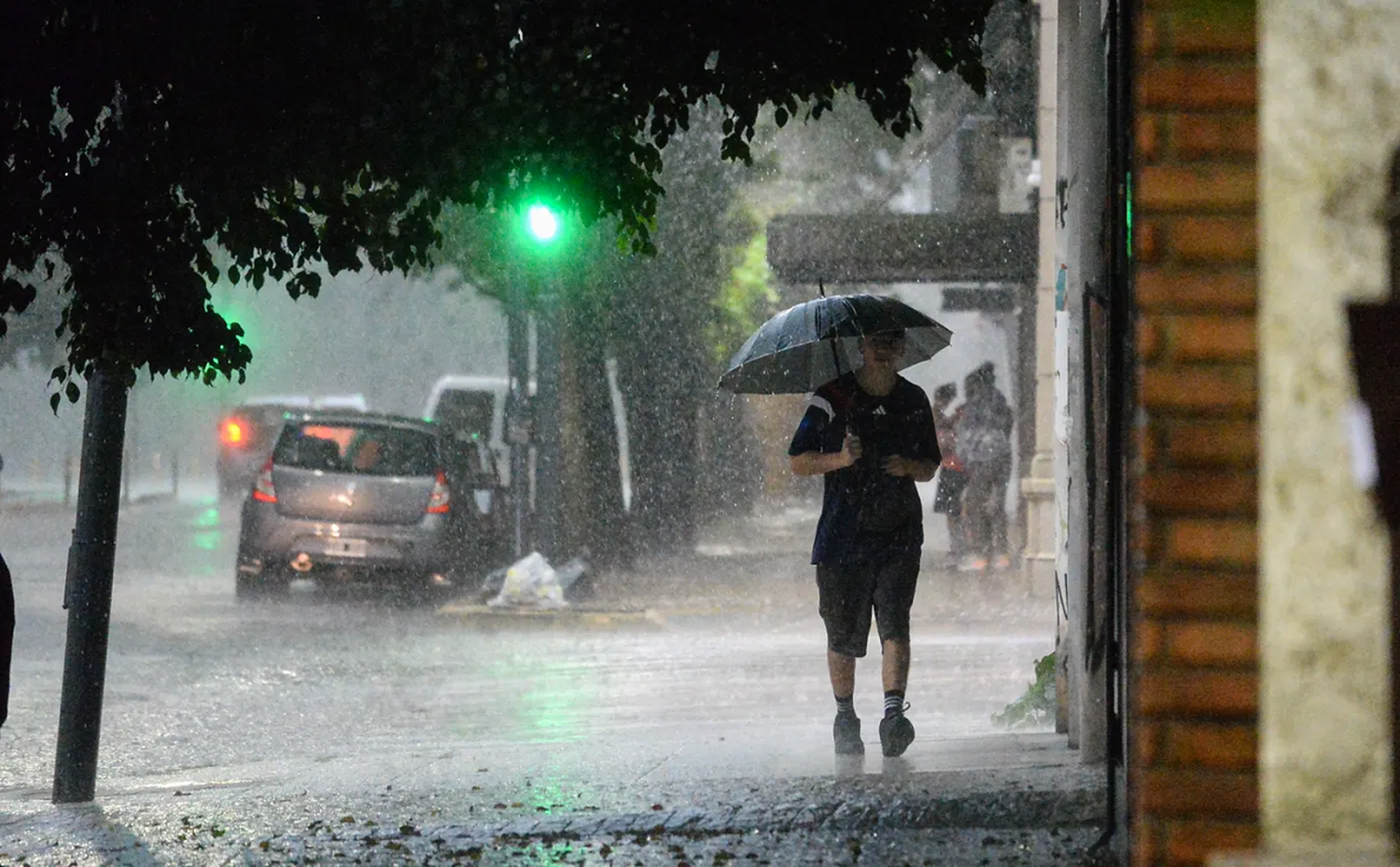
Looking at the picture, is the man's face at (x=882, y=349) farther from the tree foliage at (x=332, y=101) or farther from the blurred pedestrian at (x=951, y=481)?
the blurred pedestrian at (x=951, y=481)

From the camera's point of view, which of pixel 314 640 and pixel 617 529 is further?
pixel 617 529

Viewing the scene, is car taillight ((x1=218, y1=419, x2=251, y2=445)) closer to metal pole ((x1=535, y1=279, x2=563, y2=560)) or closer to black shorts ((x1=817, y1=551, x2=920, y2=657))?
Answer: metal pole ((x1=535, y1=279, x2=563, y2=560))

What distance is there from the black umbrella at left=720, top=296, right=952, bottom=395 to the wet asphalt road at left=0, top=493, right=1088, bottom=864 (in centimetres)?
156

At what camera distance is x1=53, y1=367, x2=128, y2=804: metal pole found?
697cm

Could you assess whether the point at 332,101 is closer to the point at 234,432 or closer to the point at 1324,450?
the point at 1324,450

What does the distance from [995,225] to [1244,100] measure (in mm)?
14586

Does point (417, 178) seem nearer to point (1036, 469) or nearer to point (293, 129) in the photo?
point (293, 129)

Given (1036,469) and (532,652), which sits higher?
(1036,469)

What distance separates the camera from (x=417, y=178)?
609 cm

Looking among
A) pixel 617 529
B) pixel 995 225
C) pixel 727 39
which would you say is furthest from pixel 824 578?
pixel 617 529

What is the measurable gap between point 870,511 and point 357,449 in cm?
945

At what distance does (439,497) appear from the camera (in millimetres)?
15914

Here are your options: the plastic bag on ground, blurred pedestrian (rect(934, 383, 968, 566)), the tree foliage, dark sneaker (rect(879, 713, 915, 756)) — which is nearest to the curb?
the plastic bag on ground

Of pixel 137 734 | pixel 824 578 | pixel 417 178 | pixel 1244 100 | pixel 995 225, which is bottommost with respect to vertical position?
pixel 137 734
